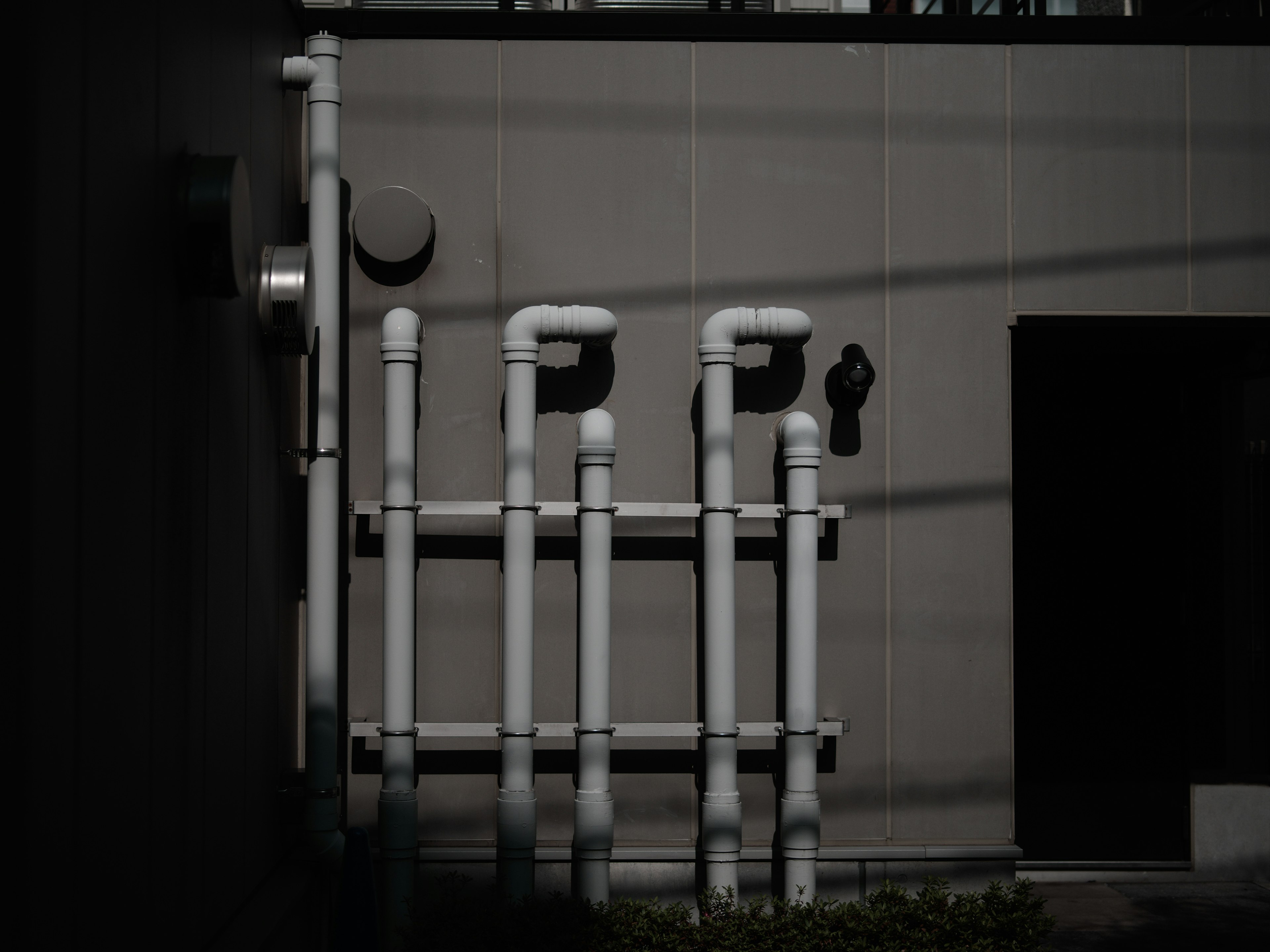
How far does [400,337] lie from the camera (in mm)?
3867

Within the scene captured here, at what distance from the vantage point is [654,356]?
414cm

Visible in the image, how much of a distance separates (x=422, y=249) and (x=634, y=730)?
2061 mm

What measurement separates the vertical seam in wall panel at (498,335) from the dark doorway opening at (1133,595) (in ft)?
9.19

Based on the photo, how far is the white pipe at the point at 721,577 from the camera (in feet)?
12.8

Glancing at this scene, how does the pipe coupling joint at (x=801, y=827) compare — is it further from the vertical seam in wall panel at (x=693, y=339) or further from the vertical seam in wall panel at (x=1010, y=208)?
the vertical seam in wall panel at (x=1010, y=208)

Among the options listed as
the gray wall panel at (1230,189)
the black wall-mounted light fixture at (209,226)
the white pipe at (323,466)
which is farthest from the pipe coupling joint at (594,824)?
the gray wall panel at (1230,189)

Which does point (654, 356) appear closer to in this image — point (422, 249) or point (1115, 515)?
point (422, 249)

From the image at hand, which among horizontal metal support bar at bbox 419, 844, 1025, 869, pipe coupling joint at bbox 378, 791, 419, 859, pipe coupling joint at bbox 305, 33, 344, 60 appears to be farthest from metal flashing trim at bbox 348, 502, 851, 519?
pipe coupling joint at bbox 305, 33, 344, 60

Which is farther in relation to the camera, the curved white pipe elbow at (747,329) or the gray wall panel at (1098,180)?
the gray wall panel at (1098,180)

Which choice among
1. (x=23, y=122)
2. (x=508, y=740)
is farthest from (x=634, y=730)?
(x=23, y=122)

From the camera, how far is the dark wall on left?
1878 millimetres

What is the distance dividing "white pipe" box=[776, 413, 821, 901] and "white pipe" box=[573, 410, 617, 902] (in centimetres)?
69

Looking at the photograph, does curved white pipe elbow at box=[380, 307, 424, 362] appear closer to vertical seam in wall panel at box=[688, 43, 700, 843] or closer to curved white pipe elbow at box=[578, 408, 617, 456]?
curved white pipe elbow at box=[578, 408, 617, 456]

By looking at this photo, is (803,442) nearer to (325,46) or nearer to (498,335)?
(498,335)
